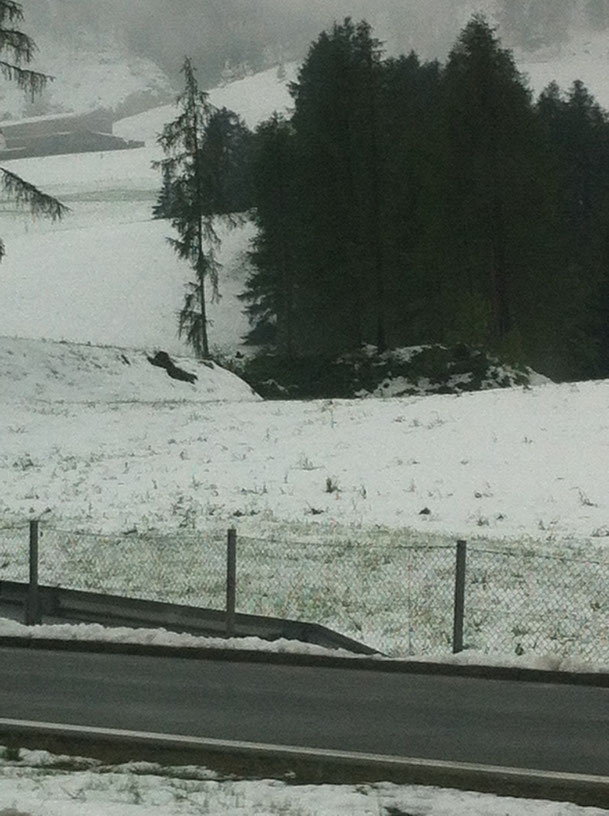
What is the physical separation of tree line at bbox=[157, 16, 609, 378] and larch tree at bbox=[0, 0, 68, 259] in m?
13.8

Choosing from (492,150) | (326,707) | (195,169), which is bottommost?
(326,707)

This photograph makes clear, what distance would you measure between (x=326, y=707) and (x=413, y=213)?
43.9m

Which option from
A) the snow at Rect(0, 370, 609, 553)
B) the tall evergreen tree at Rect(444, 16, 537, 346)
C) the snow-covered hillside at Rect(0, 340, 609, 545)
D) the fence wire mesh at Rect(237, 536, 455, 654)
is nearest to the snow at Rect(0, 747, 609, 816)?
the fence wire mesh at Rect(237, 536, 455, 654)

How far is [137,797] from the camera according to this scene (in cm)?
809

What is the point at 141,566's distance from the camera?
696 inches

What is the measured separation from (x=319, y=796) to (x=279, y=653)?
4809mm

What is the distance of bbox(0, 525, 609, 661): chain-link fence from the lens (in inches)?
575

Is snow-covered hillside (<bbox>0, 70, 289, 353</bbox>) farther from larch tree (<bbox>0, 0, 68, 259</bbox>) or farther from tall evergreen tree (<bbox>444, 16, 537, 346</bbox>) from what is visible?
larch tree (<bbox>0, 0, 68, 259</bbox>)

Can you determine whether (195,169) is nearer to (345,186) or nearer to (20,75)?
(345,186)

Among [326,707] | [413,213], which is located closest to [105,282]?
[413,213]

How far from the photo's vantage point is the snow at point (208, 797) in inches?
307

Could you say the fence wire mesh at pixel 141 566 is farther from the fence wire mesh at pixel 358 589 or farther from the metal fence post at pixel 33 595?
the metal fence post at pixel 33 595

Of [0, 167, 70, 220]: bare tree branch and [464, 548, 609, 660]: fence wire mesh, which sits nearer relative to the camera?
[464, 548, 609, 660]: fence wire mesh

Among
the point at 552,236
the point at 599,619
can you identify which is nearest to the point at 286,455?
the point at 599,619
